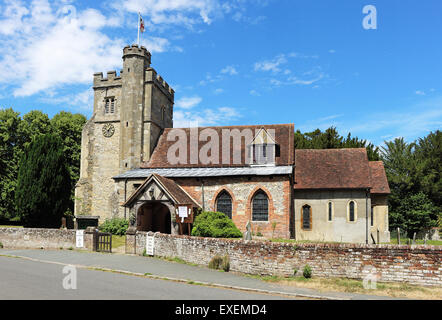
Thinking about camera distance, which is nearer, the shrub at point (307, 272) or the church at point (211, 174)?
the shrub at point (307, 272)

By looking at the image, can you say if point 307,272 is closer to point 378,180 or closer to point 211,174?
point 211,174

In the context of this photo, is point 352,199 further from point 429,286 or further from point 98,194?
point 98,194

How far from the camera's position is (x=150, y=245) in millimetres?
18953

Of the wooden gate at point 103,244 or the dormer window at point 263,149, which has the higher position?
the dormer window at point 263,149

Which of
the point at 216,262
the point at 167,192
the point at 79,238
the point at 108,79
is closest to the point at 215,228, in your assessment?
the point at 167,192

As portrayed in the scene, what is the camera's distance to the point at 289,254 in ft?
44.8

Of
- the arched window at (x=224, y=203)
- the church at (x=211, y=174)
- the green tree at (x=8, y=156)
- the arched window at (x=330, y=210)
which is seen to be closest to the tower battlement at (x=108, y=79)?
the church at (x=211, y=174)

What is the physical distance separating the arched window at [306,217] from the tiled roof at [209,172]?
14.0 ft

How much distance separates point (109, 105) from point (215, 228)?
17.5 meters

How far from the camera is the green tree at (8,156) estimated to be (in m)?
39.6

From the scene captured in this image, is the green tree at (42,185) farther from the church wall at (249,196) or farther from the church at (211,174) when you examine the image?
the church wall at (249,196)
